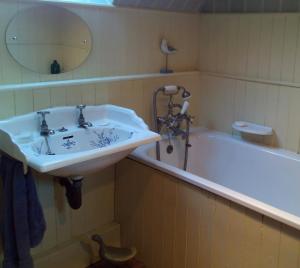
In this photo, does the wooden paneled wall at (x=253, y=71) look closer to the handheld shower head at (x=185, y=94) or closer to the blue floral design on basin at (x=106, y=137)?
the handheld shower head at (x=185, y=94)

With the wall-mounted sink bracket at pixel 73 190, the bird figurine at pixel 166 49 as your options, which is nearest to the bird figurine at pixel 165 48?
the bird figurine at pixel 166 49

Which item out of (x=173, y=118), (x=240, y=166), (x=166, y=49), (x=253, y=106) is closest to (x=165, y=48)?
(x=166, y=49)

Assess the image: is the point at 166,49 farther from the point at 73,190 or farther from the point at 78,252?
the point at 78,252

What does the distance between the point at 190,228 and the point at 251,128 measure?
90 centimetres

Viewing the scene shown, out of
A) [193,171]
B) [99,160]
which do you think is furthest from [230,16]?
[99,160]

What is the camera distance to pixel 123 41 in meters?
2.44

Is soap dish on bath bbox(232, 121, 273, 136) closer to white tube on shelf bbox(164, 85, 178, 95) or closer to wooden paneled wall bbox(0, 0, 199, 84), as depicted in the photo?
white tube on shelf bbox(164, 85, 178, 95)

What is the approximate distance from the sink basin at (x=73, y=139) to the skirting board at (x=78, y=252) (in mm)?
626

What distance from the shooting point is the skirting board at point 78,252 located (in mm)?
2225

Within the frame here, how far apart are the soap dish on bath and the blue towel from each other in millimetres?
1433

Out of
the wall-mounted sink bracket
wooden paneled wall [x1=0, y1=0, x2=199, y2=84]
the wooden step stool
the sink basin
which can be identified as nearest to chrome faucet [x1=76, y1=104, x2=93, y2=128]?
the sink basin

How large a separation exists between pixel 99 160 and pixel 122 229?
914 millimetres

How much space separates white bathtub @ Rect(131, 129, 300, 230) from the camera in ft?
7.83

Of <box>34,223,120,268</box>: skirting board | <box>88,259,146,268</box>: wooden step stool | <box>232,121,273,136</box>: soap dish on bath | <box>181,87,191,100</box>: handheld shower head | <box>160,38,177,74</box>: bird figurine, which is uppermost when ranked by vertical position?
<box>160,38,177,74</box>: bird figurine
